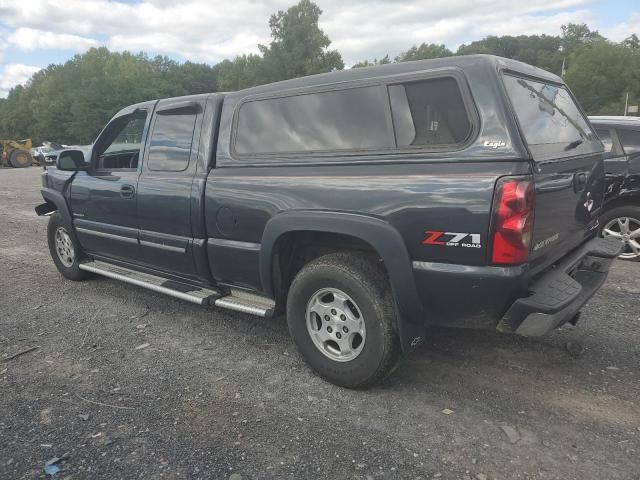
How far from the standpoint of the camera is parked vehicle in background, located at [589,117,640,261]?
574 centimetres

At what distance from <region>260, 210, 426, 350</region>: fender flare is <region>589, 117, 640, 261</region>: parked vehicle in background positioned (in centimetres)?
416

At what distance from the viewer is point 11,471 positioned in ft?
8.21

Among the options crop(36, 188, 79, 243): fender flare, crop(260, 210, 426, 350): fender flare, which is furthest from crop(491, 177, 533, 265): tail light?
crop(36, 188, 79, 243): fender flare

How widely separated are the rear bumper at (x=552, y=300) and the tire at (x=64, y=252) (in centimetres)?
452

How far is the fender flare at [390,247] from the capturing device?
275cm

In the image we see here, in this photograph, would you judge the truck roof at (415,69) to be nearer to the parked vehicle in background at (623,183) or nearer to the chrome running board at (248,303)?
the chrome running board at (248,303)

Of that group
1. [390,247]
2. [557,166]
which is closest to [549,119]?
[557,166]

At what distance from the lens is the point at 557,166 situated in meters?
2.79

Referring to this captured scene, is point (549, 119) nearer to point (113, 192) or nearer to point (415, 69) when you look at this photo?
point (415, 69)

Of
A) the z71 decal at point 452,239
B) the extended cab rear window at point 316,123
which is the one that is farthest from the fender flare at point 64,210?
the z71 decal at point 452,239

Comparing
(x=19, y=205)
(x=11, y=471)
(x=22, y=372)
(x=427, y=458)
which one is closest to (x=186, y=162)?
(x=22, y=372)

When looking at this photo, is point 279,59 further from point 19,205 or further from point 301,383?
point 301,383

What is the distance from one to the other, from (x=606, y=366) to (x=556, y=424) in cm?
90

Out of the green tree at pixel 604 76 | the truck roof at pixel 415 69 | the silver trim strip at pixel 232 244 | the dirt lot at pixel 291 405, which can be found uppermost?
the green tree at pixel 604 76
